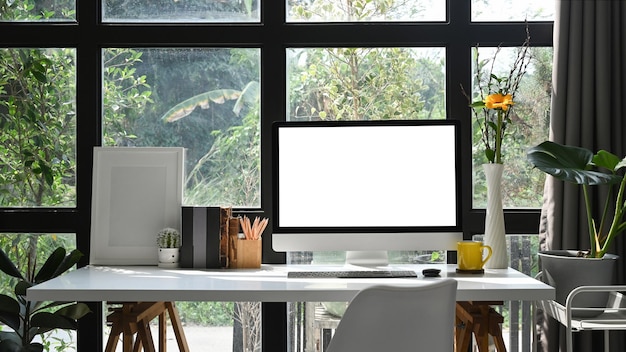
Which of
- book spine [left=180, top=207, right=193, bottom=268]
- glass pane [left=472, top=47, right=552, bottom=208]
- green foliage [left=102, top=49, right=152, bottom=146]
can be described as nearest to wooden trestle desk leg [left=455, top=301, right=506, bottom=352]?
glass pane [left=472, top=47, right=552, bottom=208]

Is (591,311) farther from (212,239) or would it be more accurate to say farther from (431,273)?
(212,239)

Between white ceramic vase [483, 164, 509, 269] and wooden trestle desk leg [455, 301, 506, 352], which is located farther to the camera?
white ceramic vase [483, 164, 509, 269]

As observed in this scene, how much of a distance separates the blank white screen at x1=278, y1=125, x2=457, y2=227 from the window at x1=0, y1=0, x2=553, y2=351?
1.13 ft

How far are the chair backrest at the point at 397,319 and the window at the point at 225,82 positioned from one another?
3.93ft

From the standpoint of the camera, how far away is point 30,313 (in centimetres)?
272

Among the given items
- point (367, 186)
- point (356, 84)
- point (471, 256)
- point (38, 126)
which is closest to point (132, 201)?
point (38, 126)

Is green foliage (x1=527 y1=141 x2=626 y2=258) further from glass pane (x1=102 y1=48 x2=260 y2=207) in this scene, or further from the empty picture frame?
the empty picture frame

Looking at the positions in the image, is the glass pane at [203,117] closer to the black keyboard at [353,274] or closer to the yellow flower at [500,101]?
the black keyboard at [353,274]

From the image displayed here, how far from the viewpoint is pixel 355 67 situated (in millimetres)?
3043

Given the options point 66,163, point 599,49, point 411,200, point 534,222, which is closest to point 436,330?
point 411,200

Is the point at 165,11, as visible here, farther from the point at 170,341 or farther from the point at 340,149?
the point at 170,341

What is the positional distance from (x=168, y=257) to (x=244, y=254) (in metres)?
0.28

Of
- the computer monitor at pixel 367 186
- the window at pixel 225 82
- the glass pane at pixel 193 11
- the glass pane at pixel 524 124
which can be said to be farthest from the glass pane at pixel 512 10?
the glass pane at pixel 193 11

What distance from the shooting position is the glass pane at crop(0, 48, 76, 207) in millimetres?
3029
